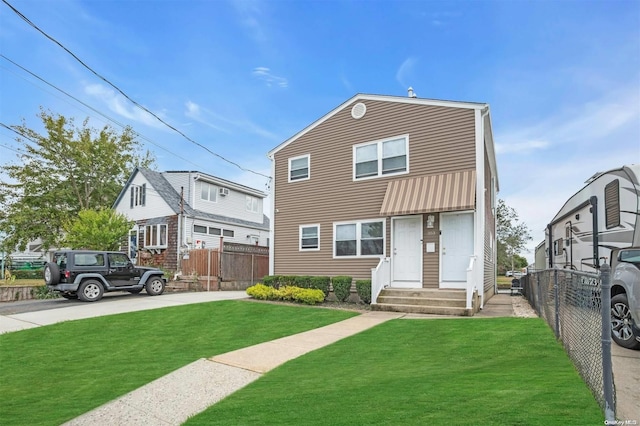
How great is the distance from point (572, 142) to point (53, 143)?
31.4 metres

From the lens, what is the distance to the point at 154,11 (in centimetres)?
1245

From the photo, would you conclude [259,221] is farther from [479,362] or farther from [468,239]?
[479,362]

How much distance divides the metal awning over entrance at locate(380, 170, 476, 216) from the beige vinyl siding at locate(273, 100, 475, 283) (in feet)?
0.93

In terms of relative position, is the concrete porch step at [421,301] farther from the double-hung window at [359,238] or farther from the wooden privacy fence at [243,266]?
the wooden privacy fence at [243,266]

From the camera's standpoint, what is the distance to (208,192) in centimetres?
2473

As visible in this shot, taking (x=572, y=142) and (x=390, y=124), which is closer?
(x=390, y=124)

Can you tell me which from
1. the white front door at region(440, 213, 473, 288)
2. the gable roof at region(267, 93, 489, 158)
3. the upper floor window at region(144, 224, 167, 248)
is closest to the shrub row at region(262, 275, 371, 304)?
the white front door at region(440, 213, 473, 288)

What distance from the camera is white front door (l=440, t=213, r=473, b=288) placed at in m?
11.0

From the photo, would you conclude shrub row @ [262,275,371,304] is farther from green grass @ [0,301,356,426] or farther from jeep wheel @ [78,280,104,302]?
jeep wheel @ [78,280,104,302]

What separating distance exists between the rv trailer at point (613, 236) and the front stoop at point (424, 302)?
3.10m

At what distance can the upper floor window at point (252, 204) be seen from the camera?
2792cm

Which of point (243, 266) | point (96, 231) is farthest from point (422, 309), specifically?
point (96, 231)

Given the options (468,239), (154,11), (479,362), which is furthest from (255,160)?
(479,362)

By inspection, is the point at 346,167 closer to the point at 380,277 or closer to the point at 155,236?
the point at 380,277
